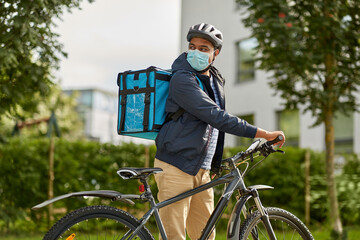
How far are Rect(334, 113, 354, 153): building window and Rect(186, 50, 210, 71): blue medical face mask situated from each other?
1420 centimetres

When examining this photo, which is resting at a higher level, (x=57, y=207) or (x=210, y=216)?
(x=210, y=216)

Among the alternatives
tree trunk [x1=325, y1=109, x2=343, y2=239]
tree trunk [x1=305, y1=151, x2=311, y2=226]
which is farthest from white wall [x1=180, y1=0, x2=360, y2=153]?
tree trunk [x1=325, y1=109, x2=343, y2=239]

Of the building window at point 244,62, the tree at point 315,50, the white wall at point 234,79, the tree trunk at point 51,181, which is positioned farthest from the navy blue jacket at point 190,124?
the building window at point 244,62

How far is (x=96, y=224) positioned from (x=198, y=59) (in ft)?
4.07

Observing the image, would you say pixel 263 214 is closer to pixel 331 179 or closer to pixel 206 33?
pixel 206 33

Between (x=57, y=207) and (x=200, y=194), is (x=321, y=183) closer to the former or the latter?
(x=57, y=207)

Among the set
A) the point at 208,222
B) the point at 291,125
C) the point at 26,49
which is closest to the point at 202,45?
the point at 208,222

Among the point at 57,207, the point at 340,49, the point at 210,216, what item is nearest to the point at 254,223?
the point at 210,216

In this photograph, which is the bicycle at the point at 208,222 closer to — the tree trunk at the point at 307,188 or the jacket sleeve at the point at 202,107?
the jacket sleeve at the point at 202,107

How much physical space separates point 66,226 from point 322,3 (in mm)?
6016

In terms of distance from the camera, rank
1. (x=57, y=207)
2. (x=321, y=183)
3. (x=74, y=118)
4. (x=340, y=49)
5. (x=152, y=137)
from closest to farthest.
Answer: (x=152, y=137) < (x=340, y=49) < (x=57, y=207) < (x=321, y=183) < (x=74, y=118)

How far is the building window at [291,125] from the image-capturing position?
759 inches

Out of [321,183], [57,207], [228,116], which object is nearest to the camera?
[228,116]

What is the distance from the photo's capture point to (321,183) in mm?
11711
